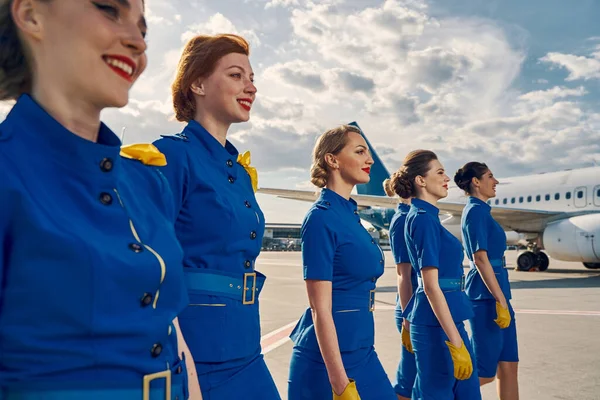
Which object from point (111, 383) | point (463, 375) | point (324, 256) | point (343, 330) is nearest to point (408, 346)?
point (463, 375)

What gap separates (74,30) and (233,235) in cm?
92

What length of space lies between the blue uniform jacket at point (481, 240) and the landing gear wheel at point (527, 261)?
47.5ft

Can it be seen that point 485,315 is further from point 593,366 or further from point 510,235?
point 510,235

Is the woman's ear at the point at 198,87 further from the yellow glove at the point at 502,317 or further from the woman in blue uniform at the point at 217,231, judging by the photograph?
Answer: the yellow glove at the point at 502,317

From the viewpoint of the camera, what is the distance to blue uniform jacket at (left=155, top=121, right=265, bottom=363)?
1730 millimetres

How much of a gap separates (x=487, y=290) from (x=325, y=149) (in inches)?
85.6

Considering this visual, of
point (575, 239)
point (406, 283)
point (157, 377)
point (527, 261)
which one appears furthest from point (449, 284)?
point (527, 261)

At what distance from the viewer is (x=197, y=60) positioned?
2078 millimetres

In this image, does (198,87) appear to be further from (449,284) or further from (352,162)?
(449,284)

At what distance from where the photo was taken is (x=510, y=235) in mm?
19906

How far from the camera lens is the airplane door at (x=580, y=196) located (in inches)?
632

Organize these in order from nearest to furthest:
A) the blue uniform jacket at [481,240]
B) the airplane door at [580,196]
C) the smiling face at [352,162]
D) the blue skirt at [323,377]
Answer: the blue skirt at [323,377] → the smiling face at [352,162] → the blue uniform jacket at [481,240] → the airplane door at [580,196]

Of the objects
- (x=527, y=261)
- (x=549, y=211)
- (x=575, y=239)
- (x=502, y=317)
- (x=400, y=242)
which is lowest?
(x=502, y=317)

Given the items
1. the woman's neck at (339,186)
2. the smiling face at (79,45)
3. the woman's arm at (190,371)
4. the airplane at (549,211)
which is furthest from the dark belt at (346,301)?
the airplane at (549,211)
